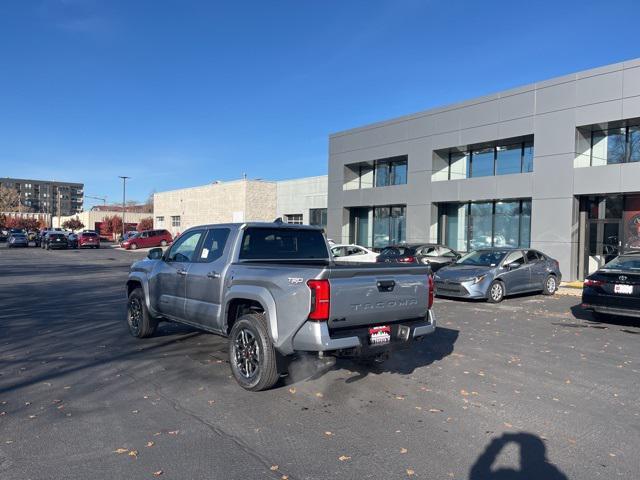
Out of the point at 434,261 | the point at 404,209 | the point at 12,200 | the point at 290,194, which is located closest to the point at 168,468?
the point at 434,261

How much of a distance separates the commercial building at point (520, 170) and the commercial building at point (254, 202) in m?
8.41

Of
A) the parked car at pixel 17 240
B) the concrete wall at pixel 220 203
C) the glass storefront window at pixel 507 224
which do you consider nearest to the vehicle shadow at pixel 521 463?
the glass storefront window at pixel 507 224

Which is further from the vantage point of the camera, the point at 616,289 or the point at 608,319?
the point at 608,319

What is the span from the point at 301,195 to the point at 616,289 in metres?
28.8

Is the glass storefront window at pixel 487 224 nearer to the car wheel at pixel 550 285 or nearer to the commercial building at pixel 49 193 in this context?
the car wheel at pixel 550 285

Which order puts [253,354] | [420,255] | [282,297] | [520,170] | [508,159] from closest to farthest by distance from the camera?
1. [282,297]
2. [253,354]
3. [420,255]
4. [520,170]
5. [508,159]

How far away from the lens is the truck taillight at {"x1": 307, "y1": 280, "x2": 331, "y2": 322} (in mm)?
4859

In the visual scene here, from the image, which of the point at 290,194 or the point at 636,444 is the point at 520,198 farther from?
the point at 290,194

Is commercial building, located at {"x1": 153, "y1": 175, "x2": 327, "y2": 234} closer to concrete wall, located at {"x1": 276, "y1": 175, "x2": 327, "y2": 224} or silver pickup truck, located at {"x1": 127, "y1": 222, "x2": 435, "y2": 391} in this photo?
concrete wall, located at {"x1": 276, "y1": 175, "x2": 327, "y2": 224}

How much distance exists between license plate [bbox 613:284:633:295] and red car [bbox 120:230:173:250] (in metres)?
41.4

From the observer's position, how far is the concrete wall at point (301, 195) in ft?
114

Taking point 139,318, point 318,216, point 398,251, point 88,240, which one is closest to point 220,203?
point 318,216

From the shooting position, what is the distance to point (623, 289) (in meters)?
9.51

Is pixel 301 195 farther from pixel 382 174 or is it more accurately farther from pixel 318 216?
pixel 382 174
